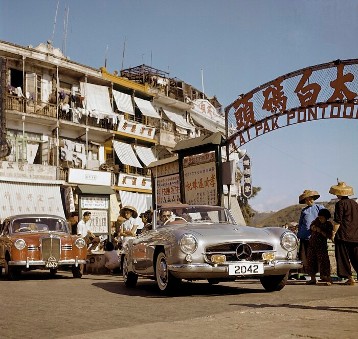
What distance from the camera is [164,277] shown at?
8797 mm

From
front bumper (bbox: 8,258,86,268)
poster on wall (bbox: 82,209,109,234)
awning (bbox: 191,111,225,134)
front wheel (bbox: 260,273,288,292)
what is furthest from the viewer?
awning (bbox: 191,111,225,134)

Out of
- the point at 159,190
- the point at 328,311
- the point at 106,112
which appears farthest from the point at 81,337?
the point at 106,112

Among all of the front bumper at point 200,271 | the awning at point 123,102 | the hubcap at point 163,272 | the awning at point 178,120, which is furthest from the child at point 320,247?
the awning at point 178,120

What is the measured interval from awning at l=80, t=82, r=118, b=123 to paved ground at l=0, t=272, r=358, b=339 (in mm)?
26920

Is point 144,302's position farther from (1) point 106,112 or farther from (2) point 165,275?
(1) point 106,112

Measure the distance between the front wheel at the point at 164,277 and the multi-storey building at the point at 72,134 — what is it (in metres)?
21.2

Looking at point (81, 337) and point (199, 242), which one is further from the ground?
point (199, 242)

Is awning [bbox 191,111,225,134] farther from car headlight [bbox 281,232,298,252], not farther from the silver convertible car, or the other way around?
car headlight [bbox 281,232,298,252]

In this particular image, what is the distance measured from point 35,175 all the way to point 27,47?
6951 mm

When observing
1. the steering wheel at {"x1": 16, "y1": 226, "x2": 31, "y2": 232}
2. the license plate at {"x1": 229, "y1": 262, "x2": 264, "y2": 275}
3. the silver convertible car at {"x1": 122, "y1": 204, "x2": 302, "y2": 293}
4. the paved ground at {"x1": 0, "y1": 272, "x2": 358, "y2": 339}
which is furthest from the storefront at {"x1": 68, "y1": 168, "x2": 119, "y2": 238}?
the license plate at {"x1": 229, "y1": 262, "x2": 264, "y2": 275}

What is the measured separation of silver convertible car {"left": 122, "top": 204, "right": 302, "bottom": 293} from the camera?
8297mm

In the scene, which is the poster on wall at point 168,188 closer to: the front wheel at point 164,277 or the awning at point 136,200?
the front wheel at point 164,277

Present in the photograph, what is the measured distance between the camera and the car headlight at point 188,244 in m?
8.30

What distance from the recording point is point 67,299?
27.6 feet
